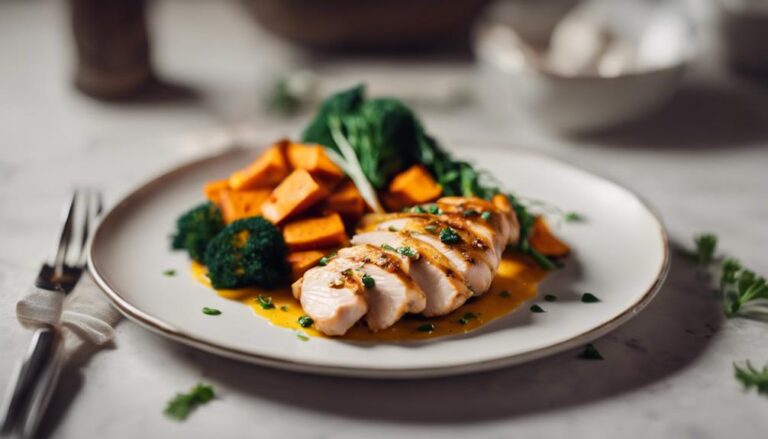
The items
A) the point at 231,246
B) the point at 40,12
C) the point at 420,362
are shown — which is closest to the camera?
the point at 420,362

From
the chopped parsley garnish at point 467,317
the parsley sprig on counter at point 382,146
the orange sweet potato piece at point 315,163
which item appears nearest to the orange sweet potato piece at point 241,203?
the orange sweet potato piece at point 315,163

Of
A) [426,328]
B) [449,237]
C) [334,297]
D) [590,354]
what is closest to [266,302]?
[334,297]

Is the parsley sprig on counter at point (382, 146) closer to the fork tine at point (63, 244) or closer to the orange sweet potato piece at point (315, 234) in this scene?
the orange sweet potato piece at point (315, 234)

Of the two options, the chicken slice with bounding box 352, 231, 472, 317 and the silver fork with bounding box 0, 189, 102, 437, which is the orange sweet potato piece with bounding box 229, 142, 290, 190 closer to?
the silver fork with bounding box 0, 189, 102, 437

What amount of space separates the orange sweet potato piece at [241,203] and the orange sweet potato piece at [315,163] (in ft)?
0.65

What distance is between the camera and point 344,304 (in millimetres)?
2701

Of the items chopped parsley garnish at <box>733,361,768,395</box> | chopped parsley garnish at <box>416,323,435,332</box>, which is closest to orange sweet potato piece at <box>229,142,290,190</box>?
chopped parsley garnish at <box>416,323,435,332</box>

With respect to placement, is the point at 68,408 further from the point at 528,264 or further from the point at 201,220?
the point at 528,264

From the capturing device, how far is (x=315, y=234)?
331cm

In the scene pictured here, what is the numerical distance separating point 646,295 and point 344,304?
111 centimetres

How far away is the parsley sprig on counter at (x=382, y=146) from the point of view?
146 inches

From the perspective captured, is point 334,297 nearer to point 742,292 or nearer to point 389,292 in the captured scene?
point 389,292

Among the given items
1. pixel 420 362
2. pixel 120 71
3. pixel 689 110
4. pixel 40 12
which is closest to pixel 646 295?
pixel 420 362

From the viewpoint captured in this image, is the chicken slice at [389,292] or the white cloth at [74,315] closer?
the chicken slice at [389,292]
